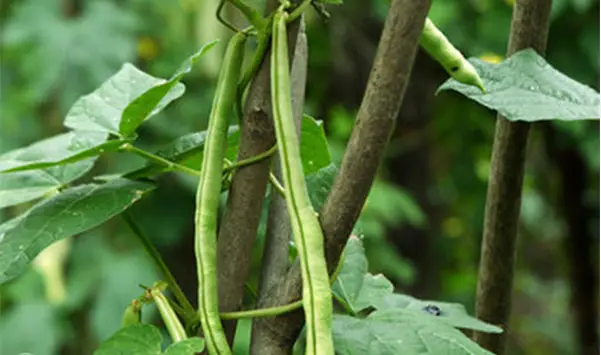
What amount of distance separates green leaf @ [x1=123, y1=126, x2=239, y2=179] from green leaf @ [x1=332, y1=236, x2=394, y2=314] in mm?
103

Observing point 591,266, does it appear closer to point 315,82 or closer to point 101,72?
point 315,82

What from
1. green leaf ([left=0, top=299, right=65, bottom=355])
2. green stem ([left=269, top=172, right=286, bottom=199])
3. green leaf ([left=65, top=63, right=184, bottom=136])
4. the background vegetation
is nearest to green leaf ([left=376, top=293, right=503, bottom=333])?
green stem ([left=269, top=172, right=286, bottom=199])

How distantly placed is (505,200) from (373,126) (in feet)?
0.69

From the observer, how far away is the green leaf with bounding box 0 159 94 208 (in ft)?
1.93

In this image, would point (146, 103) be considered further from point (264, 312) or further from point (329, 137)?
point (329, 137)

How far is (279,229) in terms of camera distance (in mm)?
519

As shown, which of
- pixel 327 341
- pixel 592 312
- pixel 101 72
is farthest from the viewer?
pixel 592 312

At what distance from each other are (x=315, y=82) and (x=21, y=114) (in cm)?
81

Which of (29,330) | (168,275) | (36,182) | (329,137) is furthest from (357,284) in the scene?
(329,137)

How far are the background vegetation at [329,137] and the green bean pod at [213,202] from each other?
1141 mm

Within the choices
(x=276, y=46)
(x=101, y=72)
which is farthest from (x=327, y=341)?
(x=101, y=72)

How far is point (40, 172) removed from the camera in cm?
61

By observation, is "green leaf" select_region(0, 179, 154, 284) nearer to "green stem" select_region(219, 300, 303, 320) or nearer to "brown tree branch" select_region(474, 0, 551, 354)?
"green stem" select_region(219, 300, 303, 320)

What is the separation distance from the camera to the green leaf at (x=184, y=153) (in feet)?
1.79
